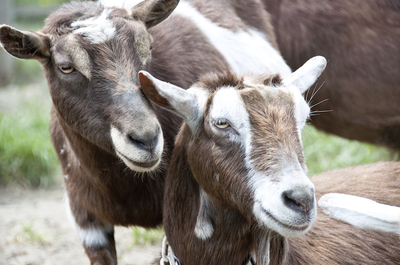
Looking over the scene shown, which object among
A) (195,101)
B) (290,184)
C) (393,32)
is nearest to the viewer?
(290,184)

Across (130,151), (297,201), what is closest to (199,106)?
(130,151)

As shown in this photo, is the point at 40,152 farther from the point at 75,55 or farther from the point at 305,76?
the point at 305,76

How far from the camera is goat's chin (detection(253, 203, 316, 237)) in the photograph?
2574mm

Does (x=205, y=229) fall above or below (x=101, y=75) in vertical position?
below

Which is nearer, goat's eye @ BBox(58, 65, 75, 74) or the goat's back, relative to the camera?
the goat's back

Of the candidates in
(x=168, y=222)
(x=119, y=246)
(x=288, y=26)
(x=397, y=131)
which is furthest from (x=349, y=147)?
(x=168, y=222)

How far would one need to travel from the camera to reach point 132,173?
3.84 m

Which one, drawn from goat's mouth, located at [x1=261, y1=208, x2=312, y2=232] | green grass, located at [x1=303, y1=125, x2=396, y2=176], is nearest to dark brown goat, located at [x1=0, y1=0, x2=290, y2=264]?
goat's mouth, located at [x1=261, y1=208, x2=312, y2=232]

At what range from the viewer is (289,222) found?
2.58m

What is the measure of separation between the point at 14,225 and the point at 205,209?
3.28 m

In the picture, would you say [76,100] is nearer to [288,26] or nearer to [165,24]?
[165,24]

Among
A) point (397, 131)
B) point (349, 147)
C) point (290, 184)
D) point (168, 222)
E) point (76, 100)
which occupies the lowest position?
point (349, 147)

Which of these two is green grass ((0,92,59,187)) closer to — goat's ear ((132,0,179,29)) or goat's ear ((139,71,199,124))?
goat's ear ((132,0,179,29))

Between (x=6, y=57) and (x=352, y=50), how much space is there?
7.00 meters
